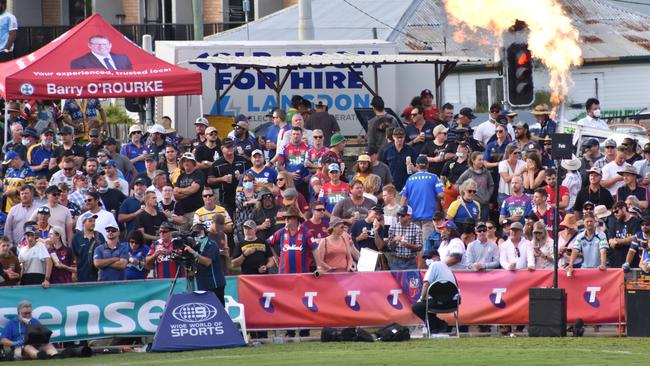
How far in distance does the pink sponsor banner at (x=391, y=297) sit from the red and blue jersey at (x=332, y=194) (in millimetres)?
1981

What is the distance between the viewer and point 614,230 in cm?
2067

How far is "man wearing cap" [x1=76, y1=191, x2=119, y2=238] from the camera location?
21141 mm

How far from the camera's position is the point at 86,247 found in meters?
20.6

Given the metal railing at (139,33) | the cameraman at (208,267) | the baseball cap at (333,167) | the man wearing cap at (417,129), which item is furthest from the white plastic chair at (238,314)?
the metal railing at (139,33)

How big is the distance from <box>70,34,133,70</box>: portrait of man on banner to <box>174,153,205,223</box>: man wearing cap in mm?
3555

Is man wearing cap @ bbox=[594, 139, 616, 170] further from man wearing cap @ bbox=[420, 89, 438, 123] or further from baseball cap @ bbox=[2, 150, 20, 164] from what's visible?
baseball cap @ bbox=[2, 150, 20, 164]

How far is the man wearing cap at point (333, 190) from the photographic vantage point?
72.7 ft

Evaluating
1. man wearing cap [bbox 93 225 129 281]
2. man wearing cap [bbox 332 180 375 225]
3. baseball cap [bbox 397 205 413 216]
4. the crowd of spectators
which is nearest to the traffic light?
the crowd of spectators

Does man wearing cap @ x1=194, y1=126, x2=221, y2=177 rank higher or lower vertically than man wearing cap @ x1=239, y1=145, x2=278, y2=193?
higher

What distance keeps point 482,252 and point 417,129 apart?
427 cm

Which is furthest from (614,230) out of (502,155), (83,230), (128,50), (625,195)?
(128,50)

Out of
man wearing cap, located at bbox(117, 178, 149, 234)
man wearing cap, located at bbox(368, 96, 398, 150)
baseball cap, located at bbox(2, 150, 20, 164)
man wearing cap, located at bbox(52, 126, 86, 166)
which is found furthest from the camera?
man wearing cap, located at bbox(368, 96, 398, 150)

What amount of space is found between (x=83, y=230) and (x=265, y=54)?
8.49 metres

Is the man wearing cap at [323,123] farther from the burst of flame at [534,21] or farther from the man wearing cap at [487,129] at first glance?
the burst of flame at [534,21]
